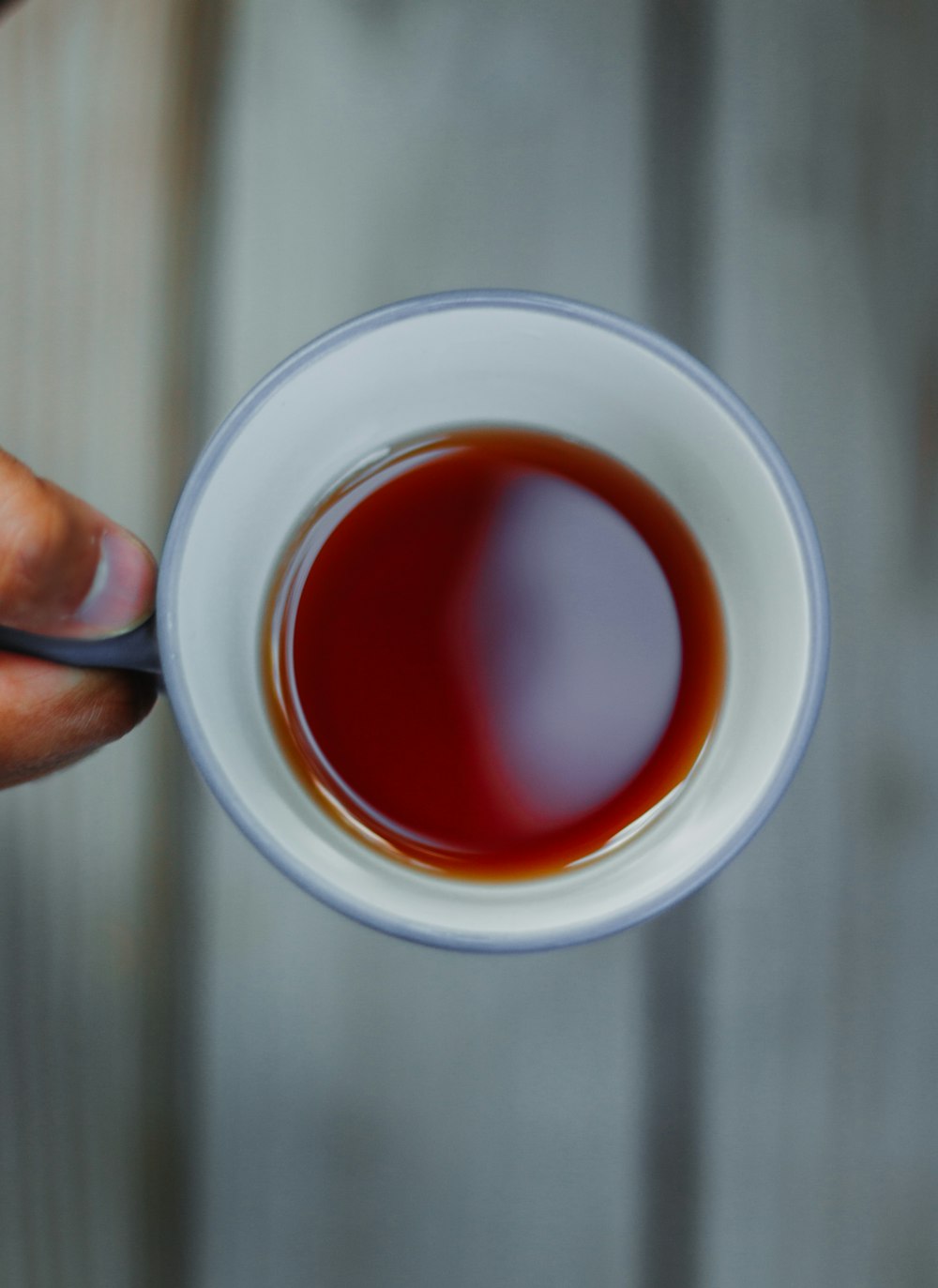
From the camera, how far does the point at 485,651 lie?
53cm

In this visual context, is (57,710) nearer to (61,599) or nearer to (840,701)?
(61,599)

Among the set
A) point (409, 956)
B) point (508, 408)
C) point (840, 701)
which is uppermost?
point (508, 408)

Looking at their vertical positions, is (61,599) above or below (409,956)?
above

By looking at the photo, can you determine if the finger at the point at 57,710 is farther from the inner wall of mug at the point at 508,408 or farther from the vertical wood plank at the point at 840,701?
the vertical wood plank at the point at 840,701

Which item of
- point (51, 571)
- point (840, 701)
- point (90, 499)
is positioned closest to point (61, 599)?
point (51, 571)

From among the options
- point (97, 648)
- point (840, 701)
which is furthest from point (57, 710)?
point (840, 701)

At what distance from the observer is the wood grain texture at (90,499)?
1.86 feet

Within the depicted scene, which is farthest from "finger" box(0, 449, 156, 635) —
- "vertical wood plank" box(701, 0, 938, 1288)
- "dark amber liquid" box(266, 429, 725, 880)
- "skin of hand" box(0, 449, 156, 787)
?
"vertical wood plank" box(701, 0, 938, 1288)

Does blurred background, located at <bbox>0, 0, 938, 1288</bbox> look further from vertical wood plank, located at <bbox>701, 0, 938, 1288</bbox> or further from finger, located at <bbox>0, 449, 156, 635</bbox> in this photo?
finger, located at <bbox>0, 449, 156, 635</bbox>

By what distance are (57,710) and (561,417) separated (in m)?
0.24

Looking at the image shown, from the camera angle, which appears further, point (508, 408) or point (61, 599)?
point (508, 408)

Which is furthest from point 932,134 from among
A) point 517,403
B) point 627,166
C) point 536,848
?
point 536,848

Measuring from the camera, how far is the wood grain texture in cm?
57

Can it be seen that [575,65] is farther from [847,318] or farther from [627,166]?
[847,318]
